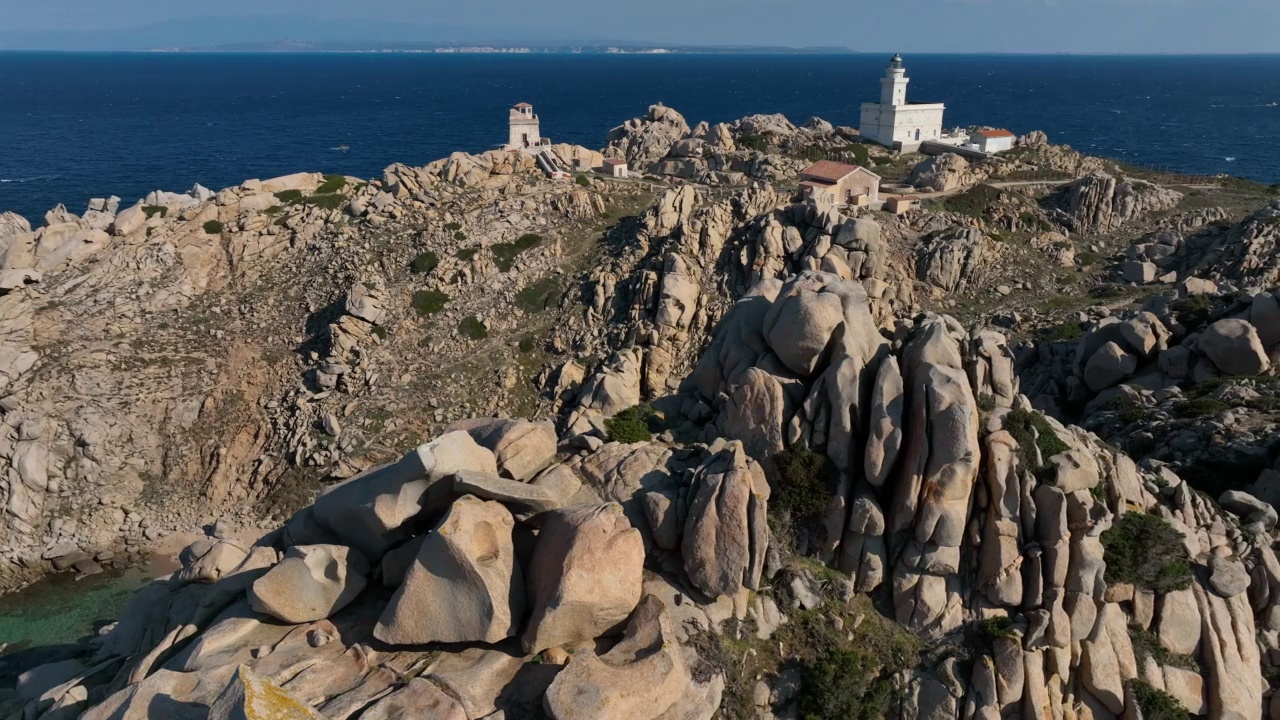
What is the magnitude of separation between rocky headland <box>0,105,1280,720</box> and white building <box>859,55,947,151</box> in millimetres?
51287

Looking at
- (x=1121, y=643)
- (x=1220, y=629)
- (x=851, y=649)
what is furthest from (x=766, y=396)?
(x=1220, y=629)

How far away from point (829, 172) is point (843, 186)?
2.65 meters

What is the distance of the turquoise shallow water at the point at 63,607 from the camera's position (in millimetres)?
36844

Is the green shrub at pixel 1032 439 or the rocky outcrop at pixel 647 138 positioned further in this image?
the rocky outcrop at pixel 647 138

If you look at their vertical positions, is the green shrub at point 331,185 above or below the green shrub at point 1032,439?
above

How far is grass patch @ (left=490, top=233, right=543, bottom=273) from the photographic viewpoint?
6319 centimetres

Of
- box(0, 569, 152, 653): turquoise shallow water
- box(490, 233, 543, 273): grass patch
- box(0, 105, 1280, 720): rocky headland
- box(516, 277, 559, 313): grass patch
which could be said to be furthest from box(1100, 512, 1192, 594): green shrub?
box(490, 233, 543, 273): grass patch

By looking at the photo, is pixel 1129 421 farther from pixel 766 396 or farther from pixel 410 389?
pixel 410 389

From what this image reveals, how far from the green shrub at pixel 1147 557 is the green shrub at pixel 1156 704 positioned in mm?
2882

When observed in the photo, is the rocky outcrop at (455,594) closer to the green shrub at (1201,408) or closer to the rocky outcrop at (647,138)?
the green shrub at (1201,408)

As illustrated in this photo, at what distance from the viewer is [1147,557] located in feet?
70.8

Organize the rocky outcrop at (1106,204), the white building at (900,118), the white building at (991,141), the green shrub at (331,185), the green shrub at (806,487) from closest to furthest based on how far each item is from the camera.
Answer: the green shrub at (806,487)
the green shrub at (331,185)
the rocky outcrop at (1106,204)
the white building at (991,141)
the white building at (900,118)

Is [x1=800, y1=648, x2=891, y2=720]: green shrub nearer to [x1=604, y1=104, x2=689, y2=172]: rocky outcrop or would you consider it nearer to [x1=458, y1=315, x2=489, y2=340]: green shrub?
[x1=458, y1=315, x2=489, y2=340]: green shrub

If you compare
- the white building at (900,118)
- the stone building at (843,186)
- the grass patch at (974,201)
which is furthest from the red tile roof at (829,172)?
the white building at (900,118)
